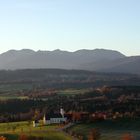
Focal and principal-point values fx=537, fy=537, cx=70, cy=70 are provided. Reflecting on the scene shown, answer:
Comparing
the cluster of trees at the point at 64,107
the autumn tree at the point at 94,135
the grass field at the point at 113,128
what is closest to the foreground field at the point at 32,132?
the autumn tree at the point at 94,135

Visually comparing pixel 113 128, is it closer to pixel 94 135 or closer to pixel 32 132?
pixel 94 135

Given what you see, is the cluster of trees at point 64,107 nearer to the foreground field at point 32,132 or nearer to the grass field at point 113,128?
the grass field at point 113,128

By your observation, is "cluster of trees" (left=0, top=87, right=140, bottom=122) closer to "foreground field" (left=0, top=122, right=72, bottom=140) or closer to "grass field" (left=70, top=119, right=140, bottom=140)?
"grass field" (left=70, top=119, right=140, bottom=140)

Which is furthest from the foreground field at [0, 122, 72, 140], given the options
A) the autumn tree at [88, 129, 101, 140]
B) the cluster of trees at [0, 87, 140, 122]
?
the cluster of trees at [0, 87, 140, 122]

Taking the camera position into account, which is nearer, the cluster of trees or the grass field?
the grass field

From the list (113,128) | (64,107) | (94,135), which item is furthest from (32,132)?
(64,107)

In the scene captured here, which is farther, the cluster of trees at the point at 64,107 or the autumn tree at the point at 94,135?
the cluster of trees at the point at 64,107
